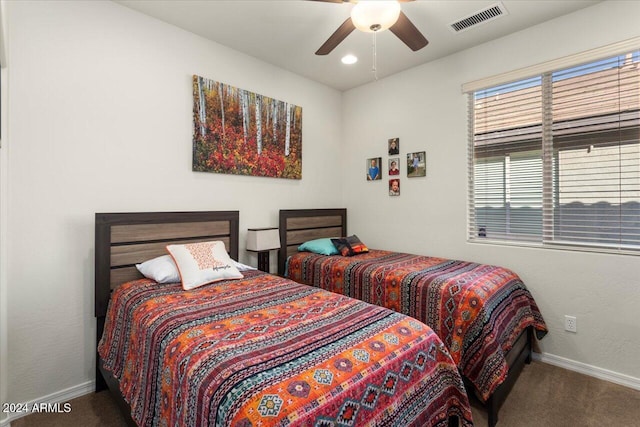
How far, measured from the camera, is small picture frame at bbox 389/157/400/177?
11.8 feet

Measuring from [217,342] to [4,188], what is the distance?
1700 millimetres

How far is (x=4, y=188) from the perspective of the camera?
73.7 inches

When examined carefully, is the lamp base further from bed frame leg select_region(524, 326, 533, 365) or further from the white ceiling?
bed frame leg select_region(524, 326, 533, 365)

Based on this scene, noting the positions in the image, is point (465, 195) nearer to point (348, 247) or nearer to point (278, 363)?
point (348, 247)

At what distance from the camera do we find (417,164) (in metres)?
3.41

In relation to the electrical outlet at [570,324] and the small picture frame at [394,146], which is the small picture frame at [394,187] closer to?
the small picture frame at [394,146]

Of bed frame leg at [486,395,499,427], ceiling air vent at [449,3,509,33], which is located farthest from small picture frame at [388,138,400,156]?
bed frame leg at [486,395,499,427]

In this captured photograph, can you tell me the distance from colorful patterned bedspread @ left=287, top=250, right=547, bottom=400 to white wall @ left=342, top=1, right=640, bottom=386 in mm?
223

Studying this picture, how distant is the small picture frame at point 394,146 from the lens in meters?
3.60

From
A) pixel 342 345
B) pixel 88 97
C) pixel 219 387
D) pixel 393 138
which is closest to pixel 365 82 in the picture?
pixel 393 138

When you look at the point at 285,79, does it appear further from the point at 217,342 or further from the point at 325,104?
the point at 217,342

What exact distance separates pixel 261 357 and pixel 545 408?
1991 millimetres

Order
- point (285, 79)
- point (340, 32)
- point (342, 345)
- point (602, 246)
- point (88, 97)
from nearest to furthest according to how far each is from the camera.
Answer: point (342, 345) → point (340, 32) → point (88, 97) → point (602, 246) → point (285, 79)

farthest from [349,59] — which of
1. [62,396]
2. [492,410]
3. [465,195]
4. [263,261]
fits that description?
[62,396]
